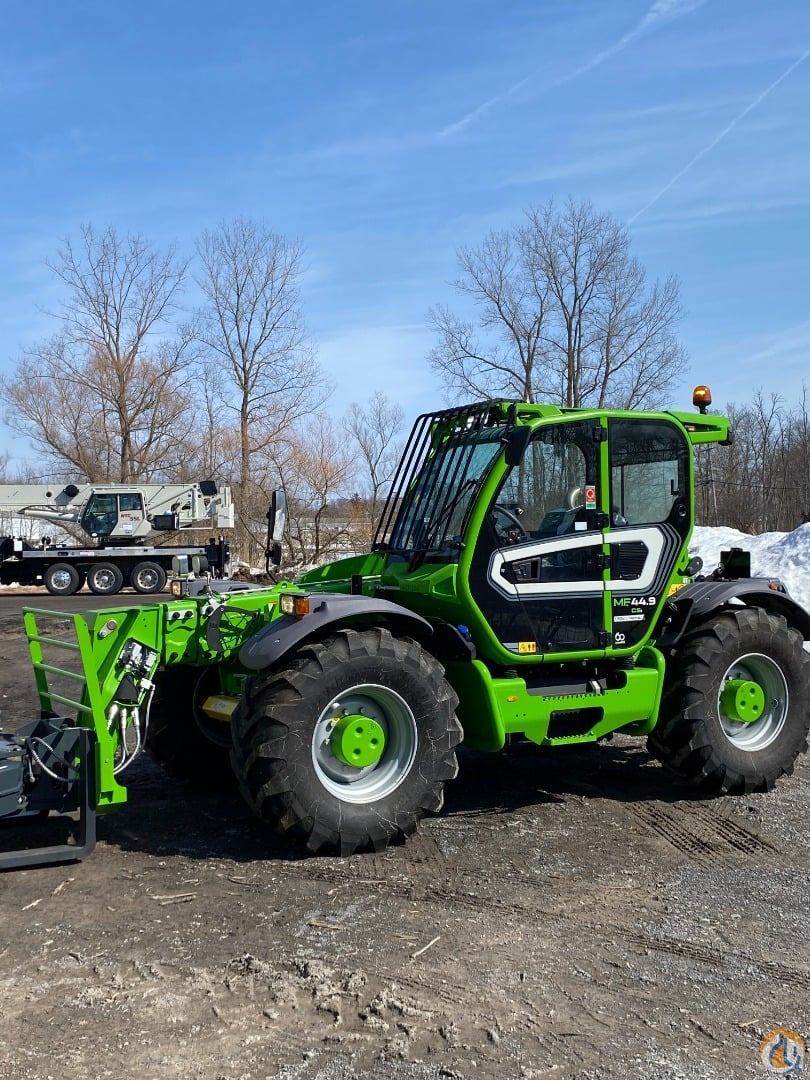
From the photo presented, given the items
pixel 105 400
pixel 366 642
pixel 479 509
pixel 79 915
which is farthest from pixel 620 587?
pixel 105 400

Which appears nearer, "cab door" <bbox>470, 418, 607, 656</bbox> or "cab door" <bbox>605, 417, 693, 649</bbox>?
"cab door" <bbox>470, 418, 607, 656</bbox>

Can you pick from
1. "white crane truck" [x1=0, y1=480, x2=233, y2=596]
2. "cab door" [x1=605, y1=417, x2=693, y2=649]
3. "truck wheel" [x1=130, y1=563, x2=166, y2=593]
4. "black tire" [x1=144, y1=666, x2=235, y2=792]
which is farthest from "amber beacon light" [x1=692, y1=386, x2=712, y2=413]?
"truck wheel" [x1=130, y1=563, x2=166, y2=593]

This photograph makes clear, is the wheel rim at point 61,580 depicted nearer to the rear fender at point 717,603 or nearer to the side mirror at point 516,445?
the rear fender at point 717,603

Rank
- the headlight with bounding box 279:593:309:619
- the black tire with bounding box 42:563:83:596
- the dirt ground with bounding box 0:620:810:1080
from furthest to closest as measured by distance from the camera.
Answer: the black tire with bounding box 42:563:83:596 < the headlight with bounding box 279:593:309:619 < the dirt ground with bounding box 0:620:810:1080

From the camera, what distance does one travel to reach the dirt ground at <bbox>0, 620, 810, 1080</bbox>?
3389 mm

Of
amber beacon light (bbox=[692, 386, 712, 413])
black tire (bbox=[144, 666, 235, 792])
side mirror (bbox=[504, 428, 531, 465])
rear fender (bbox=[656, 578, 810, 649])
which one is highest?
amber beacon light (bbox=[692, 386, 712, 413])

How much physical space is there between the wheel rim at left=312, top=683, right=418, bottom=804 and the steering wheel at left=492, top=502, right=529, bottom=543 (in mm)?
1233

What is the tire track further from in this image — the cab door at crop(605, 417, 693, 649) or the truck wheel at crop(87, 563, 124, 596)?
the truck wheel at crop(87, 563, 124, 596)

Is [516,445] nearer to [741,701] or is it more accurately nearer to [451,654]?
[451,654]

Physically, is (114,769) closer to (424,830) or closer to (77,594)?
(424,830)

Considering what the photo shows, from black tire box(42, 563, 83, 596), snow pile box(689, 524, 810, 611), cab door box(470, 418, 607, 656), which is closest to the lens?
cab door box(470, 418, 607, 656)

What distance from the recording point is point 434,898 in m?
4.78

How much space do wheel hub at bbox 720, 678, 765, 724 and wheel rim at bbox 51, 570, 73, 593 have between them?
917 inches

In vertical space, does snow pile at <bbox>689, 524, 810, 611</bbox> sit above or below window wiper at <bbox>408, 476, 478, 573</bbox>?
below
